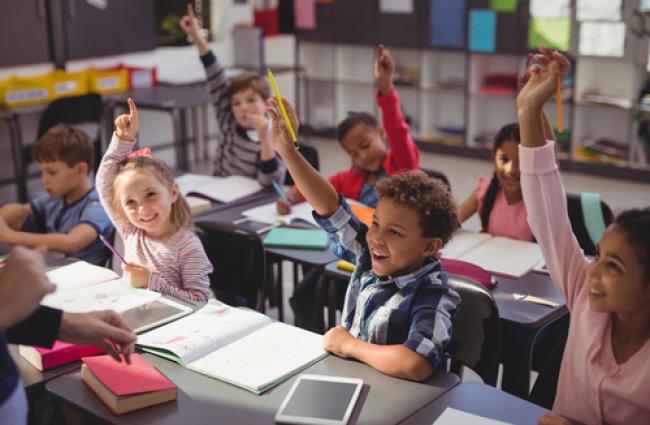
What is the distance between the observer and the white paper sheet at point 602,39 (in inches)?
237

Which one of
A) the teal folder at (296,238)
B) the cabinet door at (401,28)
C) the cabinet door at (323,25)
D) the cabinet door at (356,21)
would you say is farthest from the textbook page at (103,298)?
the cabinet door at (323,25)

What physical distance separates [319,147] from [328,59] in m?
1.01

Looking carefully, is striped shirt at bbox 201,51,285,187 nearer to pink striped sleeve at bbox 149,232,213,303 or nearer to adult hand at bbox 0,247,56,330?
pink striped sleeve at bbox 149,232,213,303

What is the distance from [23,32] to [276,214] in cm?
345

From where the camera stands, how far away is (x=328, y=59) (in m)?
8.02

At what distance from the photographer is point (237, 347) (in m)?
1.90

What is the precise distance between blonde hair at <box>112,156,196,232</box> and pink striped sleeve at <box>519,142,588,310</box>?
120cm

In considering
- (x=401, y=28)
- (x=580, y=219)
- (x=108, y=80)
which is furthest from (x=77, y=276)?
(x=401, y=28)

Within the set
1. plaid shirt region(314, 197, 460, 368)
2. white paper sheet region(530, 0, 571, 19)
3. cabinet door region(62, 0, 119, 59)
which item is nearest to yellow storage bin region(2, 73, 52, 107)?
cabinet door region(62, 0, 119, 59)

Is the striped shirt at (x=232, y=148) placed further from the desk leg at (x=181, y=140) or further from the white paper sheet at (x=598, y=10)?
the white paper sheet at (x=598, y=10)

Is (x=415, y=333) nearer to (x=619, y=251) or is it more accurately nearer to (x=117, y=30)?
(x=619, y=251)

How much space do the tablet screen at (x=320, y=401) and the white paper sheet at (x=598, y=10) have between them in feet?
16.8

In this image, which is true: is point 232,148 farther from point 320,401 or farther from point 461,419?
point 461,419

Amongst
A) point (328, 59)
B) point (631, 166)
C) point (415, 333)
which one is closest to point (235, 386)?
point (415, 333)
